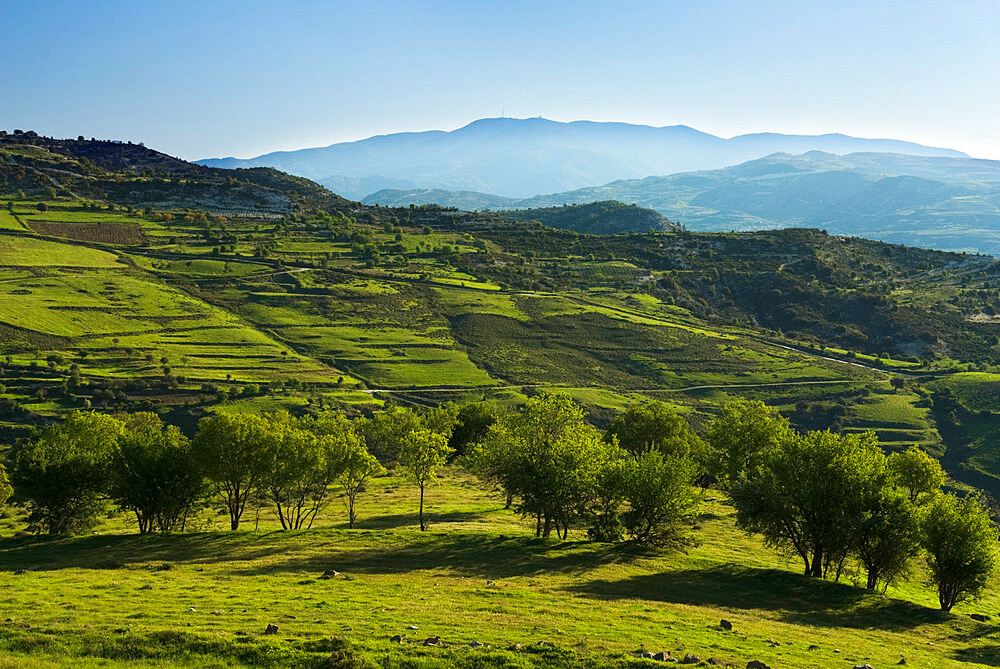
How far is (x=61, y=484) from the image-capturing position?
6612 centimetres

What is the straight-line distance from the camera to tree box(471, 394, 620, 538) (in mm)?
67688

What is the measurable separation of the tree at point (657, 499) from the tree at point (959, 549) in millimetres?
20682

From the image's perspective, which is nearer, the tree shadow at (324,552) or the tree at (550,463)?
the tree shadow at (324,552)

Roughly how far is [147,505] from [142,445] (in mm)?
6242

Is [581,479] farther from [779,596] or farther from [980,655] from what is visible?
[980,655]

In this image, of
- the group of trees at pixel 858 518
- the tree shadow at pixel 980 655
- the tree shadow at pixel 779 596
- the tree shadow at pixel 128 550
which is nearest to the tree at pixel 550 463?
the tree shadow at pixel 779 596

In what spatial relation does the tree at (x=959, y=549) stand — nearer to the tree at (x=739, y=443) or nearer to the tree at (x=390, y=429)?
the tree at (x=739, y=443)

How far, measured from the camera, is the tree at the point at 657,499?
64938 millimetres

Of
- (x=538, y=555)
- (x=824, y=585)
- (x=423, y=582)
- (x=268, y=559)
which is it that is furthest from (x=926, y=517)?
(x=268, y=559)

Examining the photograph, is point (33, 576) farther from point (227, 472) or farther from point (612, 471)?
point (612, 471)

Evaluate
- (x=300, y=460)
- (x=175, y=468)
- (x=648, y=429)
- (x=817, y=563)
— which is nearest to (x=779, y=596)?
(x=817, y=563)

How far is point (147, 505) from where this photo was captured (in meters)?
66.9

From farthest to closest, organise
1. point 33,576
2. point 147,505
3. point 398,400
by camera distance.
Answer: point 398,400
point 147,505
point 33,576

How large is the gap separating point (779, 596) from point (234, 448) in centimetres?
5449
